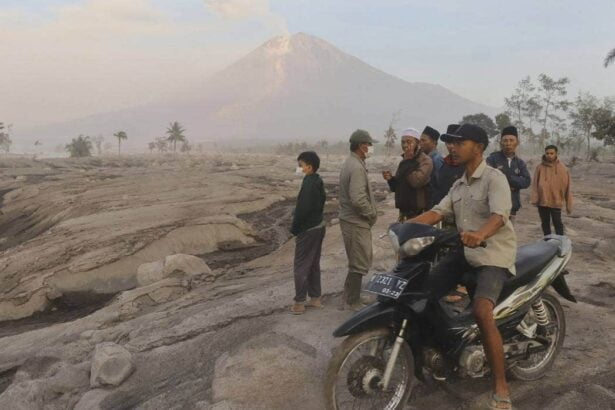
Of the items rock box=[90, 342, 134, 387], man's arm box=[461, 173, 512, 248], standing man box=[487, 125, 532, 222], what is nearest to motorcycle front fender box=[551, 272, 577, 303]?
man's arm box=[461, 173, 512, 248]

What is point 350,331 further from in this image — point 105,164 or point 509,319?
point 105,164

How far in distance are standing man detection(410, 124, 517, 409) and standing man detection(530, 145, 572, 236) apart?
4454mm

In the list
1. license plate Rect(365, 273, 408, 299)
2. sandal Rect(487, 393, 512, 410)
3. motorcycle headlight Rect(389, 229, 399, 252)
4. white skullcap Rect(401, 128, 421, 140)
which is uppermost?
white skullcap Rect(401, 128, 421, 140)

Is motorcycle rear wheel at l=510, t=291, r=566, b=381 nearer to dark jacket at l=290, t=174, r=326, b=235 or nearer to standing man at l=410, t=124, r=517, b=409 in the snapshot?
standing man at l=410, t=124, r=517, b=409

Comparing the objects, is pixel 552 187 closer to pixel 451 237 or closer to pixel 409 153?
pixel 409 153

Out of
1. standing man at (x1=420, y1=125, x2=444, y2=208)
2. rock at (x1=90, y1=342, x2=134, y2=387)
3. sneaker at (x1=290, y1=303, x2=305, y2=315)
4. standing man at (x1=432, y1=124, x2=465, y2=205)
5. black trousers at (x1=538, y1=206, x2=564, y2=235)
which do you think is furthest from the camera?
black trousers at (x1=538, y1=206, x2=564, y2=235)

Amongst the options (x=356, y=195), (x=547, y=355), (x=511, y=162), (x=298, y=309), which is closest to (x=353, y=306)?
(x=298, y=309)

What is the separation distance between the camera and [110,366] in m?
4.90

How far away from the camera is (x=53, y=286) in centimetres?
1036

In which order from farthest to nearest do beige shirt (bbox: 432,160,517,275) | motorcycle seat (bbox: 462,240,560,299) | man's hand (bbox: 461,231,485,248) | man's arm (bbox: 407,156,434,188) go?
man's arm (bbox: 407,156,434,188)
motorcycle seat (bbox: 462,240,560,299)
beige shirt (bbox: 432,160,517,275)
man's hand (bbox: 461,231,485,248)

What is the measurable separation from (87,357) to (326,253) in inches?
196

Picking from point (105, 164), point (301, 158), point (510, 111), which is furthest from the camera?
point (510, 111)

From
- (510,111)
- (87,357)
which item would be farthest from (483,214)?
(510,111)

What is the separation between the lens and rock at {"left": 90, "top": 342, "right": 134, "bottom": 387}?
4.78 m
